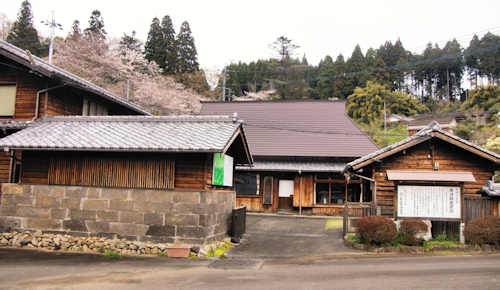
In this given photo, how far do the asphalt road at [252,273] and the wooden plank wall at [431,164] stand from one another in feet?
12.2

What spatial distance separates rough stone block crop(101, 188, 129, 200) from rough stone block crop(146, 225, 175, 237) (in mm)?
1343

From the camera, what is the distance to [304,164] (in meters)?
24.4

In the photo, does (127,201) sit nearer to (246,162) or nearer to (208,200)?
(208,200)

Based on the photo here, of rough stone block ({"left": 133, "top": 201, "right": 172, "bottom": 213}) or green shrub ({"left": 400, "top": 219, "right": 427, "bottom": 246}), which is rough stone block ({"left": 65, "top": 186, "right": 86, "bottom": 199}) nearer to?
rough stone block ({"left": 133, "top": 201, "right": 172, "bottom": 213})

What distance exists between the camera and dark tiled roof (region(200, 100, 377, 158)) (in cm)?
2544

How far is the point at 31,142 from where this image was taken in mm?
12781

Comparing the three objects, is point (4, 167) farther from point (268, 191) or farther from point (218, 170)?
point (268, 191)

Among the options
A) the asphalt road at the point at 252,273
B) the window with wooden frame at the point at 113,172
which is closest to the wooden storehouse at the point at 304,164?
the window with wooden frame at the point at 113,172

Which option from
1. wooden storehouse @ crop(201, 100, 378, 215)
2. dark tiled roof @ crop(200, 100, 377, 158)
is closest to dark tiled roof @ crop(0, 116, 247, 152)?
wooden storehouse @ crop(201, 100, 378, 215)

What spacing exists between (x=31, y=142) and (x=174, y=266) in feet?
20.8

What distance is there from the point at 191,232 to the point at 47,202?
5.01m

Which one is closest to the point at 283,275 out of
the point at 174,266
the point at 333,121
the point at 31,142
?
the point at 174,266

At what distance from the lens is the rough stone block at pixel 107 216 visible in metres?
12.6

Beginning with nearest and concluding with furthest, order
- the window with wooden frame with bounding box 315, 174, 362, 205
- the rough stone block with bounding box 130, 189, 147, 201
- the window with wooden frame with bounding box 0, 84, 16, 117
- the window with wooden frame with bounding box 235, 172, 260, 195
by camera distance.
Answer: the rough stone block with bounding box 130, 189, 147, 201 → the window with wooden frame with bounding box 0, 84, 16, 117 → the window with wooden frame with bounding box 315, 174, 362, 205 → the window with wooden frame with bounding box 235, 172, 260, 195
